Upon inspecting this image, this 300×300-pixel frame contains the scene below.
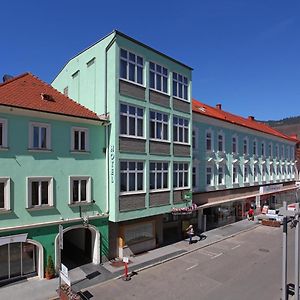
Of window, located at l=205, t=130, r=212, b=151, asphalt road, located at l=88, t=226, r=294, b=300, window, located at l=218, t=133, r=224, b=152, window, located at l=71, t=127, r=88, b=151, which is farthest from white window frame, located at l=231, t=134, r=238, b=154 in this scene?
window, located at l=71, t=127, r=88, b=151

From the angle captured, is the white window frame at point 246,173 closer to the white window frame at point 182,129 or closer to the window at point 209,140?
the window at point 209,140

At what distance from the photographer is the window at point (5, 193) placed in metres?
14.0

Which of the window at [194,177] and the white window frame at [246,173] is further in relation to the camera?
the white window frame at [246,173]

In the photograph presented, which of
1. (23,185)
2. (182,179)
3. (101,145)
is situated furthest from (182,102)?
(23,185)

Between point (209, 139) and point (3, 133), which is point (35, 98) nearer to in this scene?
point (3, 133)

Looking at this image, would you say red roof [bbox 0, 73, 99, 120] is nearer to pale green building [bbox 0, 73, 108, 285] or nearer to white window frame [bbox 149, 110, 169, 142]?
pale green building [bbox 0, 73, 108, 285]

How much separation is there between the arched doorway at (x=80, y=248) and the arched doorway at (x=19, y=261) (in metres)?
1.11

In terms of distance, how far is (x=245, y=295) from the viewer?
13648mm

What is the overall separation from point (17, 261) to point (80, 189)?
187 inches

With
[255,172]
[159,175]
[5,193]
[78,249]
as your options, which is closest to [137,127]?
[159,175]

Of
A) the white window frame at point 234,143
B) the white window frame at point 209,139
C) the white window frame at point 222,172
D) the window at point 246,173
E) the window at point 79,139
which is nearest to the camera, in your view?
the window at point 79,139

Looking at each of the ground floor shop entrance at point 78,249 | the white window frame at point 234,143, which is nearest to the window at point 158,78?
the ground floor shop entrance at point 78,249

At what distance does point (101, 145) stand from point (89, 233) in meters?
5.51

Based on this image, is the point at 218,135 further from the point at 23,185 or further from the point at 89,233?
the point at 23,185
